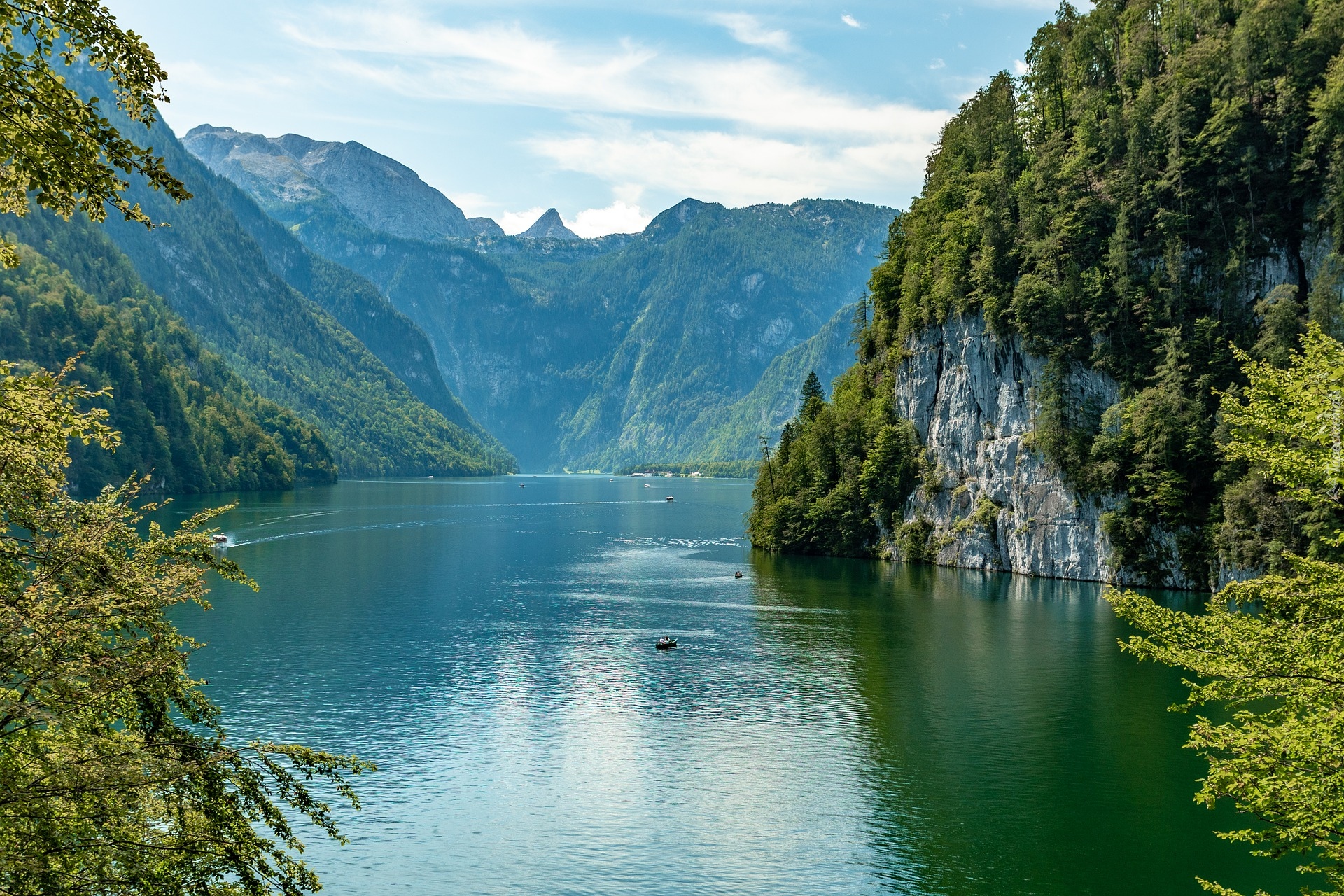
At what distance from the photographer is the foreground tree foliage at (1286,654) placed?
1861 centimetres

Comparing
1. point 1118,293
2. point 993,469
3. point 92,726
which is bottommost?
point 92,726

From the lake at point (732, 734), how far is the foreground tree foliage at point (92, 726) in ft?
72.0

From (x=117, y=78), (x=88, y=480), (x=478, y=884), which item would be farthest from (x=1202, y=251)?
(x=88, y=480)

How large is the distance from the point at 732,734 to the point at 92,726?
40.8 metres

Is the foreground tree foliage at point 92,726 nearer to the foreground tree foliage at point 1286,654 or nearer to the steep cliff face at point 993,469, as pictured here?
the foreground tree foliage at point 1286,654

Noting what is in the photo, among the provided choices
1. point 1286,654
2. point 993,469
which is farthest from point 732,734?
point 993,469

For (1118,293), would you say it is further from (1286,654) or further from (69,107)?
(69,107)

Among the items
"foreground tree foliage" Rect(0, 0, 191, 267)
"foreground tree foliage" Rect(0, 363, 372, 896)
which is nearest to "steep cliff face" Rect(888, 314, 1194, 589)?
"foreground tree foliage" Rect(0, 363, 372, 896)

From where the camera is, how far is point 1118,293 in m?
95.9

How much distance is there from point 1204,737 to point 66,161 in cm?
2243

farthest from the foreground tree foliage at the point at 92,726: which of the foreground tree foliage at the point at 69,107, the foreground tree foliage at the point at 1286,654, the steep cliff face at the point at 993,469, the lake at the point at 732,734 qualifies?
the steep cliff face at the point at 993,469

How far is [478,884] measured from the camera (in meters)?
35.0

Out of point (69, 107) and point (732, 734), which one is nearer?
point (69, 107)

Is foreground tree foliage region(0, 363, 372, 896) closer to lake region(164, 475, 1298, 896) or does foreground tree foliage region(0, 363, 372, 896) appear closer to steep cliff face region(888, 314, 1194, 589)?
lake region(164, 475, 1298, 896)
